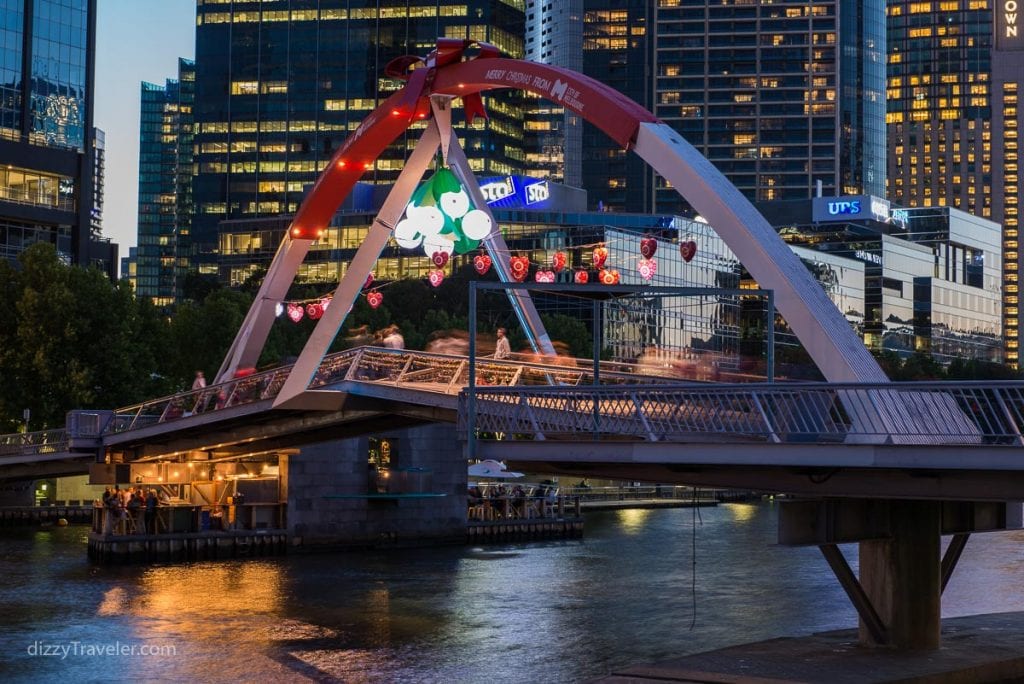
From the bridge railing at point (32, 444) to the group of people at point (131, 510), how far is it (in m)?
3.43

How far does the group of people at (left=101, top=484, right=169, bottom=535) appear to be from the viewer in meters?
63.0

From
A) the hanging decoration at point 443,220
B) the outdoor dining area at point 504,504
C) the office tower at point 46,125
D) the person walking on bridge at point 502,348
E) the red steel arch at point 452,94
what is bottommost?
the outdoor dining area at point 504,504

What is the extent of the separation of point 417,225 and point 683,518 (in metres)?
51.5

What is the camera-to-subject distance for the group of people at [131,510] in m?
63.0

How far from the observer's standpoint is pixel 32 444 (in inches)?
2650

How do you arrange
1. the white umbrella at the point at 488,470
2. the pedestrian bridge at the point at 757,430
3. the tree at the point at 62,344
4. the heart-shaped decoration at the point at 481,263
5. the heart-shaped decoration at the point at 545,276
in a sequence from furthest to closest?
1. the tree at the point at 62,344
2. the white umbrella at the point at 488,470
3. the heart-shaped decoration at the point at 481,263
4. the heart-shaped decoration at the point at 545,276
5. the pedestrian bridge at the point at 757,430

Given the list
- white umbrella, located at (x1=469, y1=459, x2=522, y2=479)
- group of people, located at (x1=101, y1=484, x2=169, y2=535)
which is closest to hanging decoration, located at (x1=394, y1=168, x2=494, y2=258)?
group of people, located at (x1=101, y1=484, x2=169, y2=535)

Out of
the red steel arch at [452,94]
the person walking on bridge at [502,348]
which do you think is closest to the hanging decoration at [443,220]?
the red steel arch at [452,94]

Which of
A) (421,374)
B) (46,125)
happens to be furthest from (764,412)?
(46,125)

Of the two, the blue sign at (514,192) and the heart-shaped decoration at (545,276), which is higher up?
the blue sign at (514,192)

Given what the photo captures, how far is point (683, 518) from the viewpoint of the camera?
321 feet

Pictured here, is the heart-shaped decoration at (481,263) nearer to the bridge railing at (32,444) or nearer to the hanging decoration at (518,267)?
the hanging decoration at (518,267)

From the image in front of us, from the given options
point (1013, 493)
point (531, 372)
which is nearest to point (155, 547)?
point (531, 372)

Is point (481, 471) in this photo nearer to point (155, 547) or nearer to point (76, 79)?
point (155, 547)
